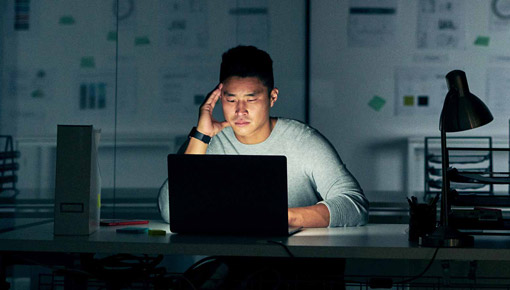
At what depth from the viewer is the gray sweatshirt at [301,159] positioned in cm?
202

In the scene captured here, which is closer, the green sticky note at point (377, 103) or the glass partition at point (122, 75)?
the glass partition at point (122, 75)

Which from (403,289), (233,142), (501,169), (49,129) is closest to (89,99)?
(49,129)

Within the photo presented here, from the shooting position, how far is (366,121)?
4.02 m

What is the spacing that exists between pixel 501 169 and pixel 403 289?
2.94 metres

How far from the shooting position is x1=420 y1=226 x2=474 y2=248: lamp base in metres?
1.32

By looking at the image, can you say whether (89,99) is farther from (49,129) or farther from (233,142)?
(233,142)

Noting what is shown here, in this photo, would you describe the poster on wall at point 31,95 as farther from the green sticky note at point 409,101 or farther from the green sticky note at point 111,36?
the green sticky note at point 409,101

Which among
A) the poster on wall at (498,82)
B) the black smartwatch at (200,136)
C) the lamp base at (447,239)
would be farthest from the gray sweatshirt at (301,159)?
the poster on wall at (498,82)

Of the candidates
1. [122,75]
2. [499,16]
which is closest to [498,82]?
[499,16]

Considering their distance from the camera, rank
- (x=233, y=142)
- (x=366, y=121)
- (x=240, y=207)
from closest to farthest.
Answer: (x=240, y=207)
(x=233, y=142)
(x=366, y=121)

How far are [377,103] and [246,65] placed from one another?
6.18ft

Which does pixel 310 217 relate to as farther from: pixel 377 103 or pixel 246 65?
pixel 377 103

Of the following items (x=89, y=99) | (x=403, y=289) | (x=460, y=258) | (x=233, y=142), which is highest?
(x=89, y=99)

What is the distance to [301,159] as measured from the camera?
2.22m
